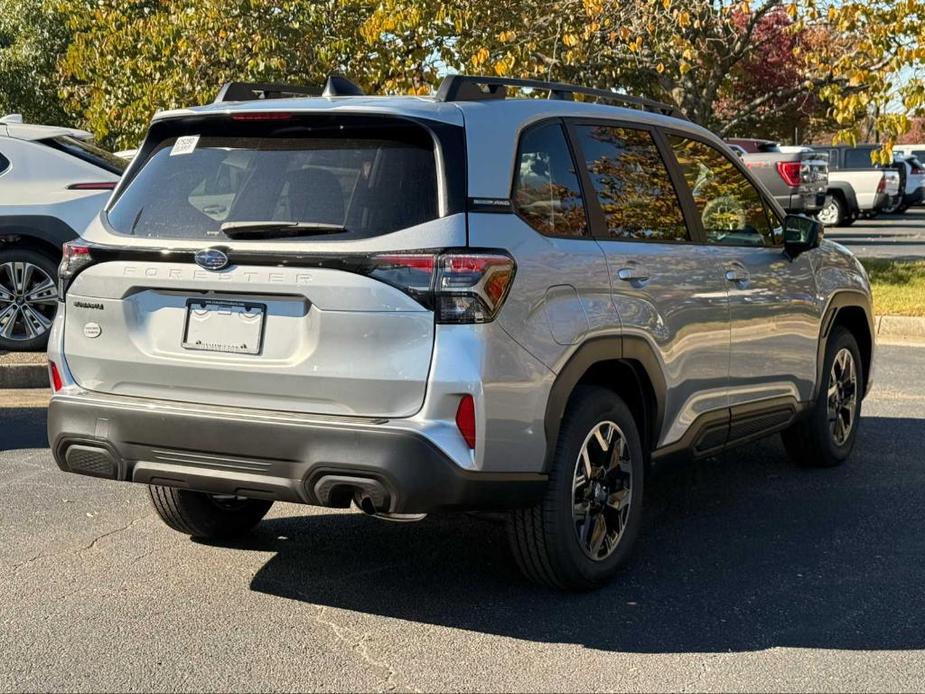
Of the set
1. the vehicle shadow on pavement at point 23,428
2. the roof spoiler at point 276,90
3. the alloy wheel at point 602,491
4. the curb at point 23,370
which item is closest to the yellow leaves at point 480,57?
the curb at point 23,370

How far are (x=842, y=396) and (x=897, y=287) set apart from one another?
8.31 m

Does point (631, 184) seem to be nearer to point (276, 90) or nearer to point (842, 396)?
point (276, 90)

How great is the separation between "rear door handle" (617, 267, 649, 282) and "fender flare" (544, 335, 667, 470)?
217 millimetres

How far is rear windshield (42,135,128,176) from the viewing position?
1042 cm

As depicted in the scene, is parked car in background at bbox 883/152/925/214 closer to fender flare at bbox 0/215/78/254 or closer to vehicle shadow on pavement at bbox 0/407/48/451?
fender flare at bbox 0/215/78/254

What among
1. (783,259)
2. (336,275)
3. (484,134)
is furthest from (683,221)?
(336,275)

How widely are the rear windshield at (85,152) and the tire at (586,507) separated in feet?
20.7

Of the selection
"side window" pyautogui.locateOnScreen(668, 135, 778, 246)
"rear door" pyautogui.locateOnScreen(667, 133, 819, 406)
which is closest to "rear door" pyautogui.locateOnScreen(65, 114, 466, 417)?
"side window" pyautogui.locateOnScreen(668, 135, 778, 246)

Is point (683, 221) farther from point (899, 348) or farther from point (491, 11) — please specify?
point (491, 11)

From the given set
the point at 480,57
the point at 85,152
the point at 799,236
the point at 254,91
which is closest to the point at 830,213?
the point at 480,57

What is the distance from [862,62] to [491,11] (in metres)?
4.60

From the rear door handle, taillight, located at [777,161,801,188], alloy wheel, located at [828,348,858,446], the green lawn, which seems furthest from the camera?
taillight, located at [777,161,801,188]

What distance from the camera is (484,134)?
15.1 ft

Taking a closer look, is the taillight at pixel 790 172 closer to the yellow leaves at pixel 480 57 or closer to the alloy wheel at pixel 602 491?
the yellow leaves at pixel 480 57
